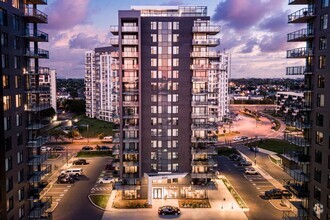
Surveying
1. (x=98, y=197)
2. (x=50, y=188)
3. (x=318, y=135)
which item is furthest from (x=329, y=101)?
(x=50, y=188)

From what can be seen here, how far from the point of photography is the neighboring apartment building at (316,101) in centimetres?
3353

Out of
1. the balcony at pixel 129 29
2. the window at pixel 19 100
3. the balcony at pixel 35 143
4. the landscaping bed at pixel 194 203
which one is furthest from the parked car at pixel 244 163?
the window at pixel 19 100

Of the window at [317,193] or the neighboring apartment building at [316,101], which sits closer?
the neighboring apartment building at [316,101]

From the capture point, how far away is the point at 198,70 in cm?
5441

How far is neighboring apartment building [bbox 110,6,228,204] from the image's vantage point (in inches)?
2116

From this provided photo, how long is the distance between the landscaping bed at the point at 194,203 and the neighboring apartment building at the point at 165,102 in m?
1.24

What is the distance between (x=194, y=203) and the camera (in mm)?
53344

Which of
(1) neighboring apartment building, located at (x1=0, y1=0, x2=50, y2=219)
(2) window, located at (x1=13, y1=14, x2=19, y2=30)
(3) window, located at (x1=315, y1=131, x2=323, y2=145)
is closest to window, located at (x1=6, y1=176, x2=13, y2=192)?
(1) neighboring apartment building, located at (x1=0, y1=0, x2=50, y2=219)

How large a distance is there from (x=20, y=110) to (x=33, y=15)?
10.4m

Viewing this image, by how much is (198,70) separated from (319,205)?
27.5 meters

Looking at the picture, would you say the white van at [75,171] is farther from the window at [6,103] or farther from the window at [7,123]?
the window at [6,103]

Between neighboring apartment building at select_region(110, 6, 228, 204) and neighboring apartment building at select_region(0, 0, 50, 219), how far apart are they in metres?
15.9

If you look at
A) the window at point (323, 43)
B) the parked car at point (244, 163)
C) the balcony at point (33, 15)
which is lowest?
the parked car at point (244, 163)

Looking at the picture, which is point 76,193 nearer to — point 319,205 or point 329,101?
point 319,205
